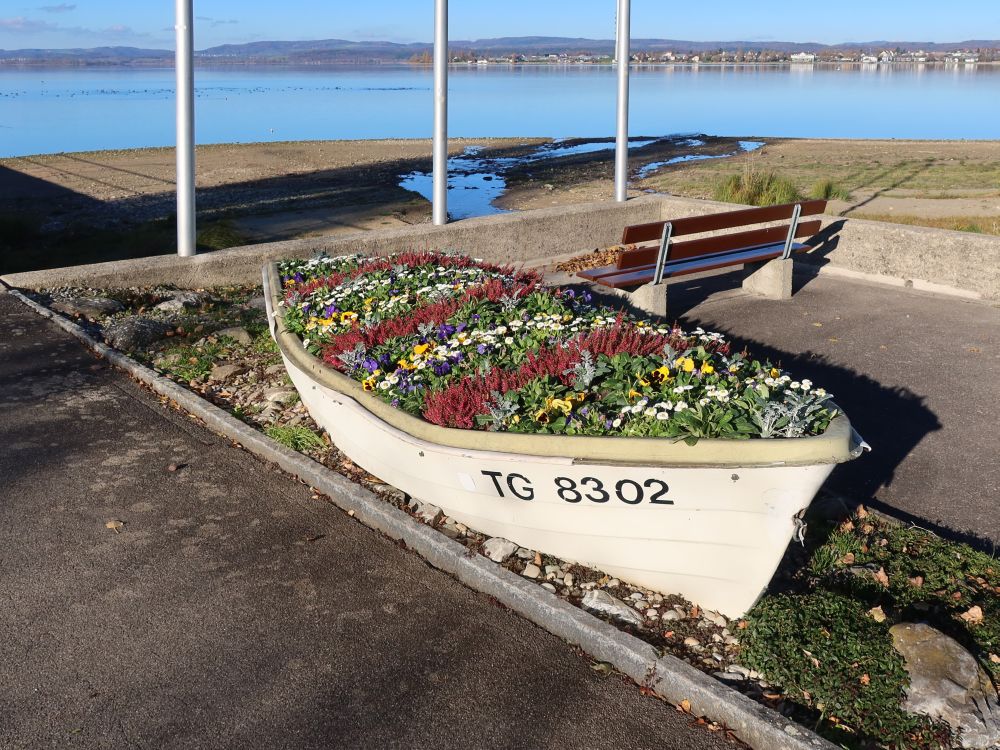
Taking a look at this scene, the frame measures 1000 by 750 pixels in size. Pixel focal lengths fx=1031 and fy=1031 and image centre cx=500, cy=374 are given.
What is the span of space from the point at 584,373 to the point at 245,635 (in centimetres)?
197

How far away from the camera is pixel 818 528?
5184 mm

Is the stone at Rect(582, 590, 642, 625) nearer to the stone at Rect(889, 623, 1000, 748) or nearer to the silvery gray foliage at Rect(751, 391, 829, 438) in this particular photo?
the silvery gray foliage at Rect(751, 391, 829, 438)

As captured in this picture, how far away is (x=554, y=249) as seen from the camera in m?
12.2

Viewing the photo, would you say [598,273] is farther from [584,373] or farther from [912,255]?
[584,373]

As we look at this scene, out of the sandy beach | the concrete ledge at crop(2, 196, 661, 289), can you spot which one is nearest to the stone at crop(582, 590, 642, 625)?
the concrete ledge at crop(2, 196, 661, 289)

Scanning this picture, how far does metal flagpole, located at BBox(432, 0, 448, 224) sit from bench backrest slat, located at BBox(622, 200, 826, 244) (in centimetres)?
267

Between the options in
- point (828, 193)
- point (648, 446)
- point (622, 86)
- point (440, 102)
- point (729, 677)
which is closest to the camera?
point (729, 677)

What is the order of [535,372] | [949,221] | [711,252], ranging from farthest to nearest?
[949,221], [711,252], [535,372]

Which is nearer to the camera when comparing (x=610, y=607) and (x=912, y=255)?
(x=610, y=607)

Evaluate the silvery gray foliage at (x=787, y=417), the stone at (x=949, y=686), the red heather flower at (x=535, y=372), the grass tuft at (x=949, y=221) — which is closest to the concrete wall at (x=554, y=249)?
the grass tuft at (x=949, y=221)

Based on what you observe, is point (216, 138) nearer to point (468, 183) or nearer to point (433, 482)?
point (468, 183)

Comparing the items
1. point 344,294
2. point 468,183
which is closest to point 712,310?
point 344,294

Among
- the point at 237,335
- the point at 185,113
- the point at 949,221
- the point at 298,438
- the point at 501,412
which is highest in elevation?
the point at 185,113

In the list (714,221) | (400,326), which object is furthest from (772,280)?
(400,326)
